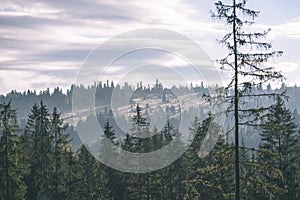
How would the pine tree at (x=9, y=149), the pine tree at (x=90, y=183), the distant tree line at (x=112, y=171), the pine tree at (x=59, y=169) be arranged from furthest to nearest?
the pine tree at (x=59, y=169) < the pine tree at (x=90, y=183) < the distant tree line at (x=112, y=171) < the pine tree at (x=9, y=149)

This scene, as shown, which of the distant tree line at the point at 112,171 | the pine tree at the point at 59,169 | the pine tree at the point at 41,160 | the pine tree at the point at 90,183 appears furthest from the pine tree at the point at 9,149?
the pine tree at the point at 90,183

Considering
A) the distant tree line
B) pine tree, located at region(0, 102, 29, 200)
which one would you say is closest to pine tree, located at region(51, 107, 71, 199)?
the distant tree line

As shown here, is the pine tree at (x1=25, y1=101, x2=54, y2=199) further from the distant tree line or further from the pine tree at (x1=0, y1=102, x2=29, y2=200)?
the pine tree at (x1=0, y1=102, x2=29, y2=200)

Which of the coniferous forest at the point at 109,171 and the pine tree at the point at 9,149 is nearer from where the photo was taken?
the pine tree at the point at 9,149

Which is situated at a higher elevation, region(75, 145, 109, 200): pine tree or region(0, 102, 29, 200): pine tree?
region(0, 102, 29, 200): pine tree

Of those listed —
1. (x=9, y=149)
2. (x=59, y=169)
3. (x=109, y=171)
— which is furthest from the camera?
(x=109, y=171)

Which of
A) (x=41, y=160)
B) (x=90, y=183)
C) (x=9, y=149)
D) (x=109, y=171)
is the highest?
(x=9, y=149)

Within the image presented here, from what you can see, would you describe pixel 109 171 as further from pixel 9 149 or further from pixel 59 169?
pixel 9 149

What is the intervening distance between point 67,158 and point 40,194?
567cm

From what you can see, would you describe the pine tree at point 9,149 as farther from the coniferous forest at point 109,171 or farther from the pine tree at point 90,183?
the pine tree at point 90,183

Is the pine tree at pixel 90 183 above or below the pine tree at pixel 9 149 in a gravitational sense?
below

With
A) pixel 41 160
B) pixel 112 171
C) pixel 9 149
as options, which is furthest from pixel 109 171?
pixel 9 149

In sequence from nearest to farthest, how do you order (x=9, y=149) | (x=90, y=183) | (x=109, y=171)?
(x=9, y=149)
(x=90, y=183)
(x=109, y=171)


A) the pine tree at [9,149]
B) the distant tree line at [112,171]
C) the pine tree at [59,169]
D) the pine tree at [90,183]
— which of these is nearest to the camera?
the pine tree at [9,149]
